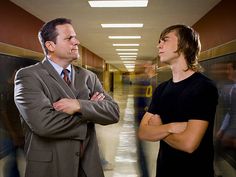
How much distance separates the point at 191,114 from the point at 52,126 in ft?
2.71

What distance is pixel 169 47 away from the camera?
189cm

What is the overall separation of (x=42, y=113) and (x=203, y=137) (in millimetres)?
970

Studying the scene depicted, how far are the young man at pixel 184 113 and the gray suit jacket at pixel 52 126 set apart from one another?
1.39 feet

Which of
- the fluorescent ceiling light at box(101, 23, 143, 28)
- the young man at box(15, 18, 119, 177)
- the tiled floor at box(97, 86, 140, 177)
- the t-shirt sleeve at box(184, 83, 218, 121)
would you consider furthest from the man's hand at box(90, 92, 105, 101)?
the fluorescent ceiling light at box(101, 23, 143, 28)

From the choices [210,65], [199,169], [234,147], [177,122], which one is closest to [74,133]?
[177,122]

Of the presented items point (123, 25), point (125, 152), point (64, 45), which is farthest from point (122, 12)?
point (64, 45)

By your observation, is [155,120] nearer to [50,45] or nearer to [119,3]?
[50,45]

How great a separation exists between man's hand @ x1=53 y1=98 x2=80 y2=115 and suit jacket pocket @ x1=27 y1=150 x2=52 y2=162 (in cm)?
27

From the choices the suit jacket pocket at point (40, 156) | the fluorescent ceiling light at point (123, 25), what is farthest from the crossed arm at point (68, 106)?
the fluorescent ceiling light at point (123, 25)

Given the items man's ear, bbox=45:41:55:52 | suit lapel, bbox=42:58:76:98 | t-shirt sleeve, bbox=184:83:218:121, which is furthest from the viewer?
man's ear, bbox=45:41:55:52

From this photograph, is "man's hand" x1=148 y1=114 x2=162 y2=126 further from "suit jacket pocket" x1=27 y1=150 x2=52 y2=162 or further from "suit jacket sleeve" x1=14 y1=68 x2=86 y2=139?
"suit jacket pocket" x1=27 y1=150 x2=52 y2=162

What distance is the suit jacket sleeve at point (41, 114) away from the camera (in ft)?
5.84

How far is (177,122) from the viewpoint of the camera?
1.77 m

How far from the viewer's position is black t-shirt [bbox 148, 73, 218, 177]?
1.67m
